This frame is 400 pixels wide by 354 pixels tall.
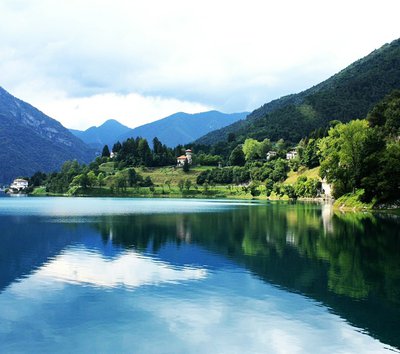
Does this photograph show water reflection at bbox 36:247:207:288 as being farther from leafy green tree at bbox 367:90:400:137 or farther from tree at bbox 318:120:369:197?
leafy green tree at bbox 367:90:400:137

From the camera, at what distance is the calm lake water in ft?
54.7

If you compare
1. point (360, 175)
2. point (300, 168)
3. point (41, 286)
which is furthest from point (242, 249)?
point (300, 168)

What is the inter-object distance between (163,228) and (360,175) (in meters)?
49.3

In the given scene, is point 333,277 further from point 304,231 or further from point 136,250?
point 304,231

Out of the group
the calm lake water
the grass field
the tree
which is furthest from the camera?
the grass field

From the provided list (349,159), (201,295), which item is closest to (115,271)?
(201,295)

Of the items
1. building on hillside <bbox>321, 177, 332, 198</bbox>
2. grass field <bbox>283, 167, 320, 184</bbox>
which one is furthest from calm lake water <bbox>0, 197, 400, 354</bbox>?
grass field <bbox>283, 167, 320, 184</bbox>

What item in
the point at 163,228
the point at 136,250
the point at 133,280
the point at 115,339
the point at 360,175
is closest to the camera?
the point at 115,339

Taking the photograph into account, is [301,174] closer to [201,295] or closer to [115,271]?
[115,271]

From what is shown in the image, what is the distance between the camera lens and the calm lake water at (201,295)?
16.7 meters

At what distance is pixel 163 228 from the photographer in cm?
5684

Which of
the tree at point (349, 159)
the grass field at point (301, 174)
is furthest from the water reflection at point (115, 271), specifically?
the grass field at point (301, 174)

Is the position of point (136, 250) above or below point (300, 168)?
below

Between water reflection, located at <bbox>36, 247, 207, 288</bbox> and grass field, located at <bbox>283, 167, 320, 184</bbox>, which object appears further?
grass field, located at <bbox>283, 167, 320, 184</bbox>
